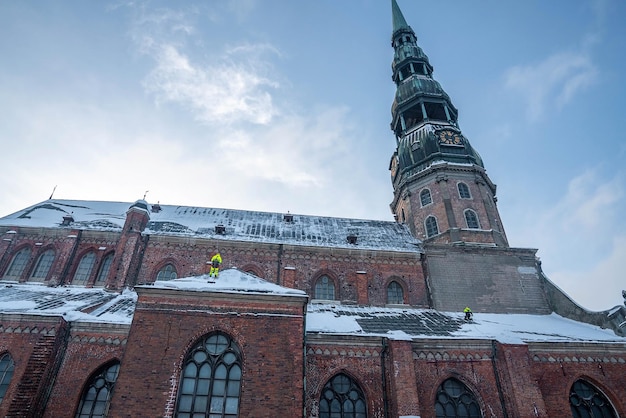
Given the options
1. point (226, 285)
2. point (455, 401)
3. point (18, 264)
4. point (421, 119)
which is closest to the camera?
point (226, 285)

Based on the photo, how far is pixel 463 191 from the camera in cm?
2558

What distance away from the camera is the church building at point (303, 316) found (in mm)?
12656

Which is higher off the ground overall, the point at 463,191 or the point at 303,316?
the point at 463,191

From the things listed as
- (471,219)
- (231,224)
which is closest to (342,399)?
(231,224)

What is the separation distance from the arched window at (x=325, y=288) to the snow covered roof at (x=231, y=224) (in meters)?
2.12

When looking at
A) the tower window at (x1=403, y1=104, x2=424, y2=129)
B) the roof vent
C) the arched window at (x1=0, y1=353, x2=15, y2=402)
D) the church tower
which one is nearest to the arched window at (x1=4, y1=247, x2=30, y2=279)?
the roof vent

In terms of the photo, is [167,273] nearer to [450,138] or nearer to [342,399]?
[342,399]

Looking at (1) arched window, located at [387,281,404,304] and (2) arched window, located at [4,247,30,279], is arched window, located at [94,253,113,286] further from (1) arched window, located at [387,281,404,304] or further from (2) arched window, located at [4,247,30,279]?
(1) arched window, located at [387,281,404,304]

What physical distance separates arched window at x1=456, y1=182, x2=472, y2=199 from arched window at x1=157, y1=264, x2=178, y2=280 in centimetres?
1862

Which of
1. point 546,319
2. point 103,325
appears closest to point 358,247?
point 546,319

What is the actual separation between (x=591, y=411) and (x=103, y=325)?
65.1ft

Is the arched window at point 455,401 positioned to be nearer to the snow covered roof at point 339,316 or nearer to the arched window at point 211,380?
the snow covered roof at point 339,316

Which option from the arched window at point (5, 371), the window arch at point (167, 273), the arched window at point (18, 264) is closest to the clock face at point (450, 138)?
the window arch at point (167, 273)

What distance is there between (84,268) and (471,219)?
2331 cm
